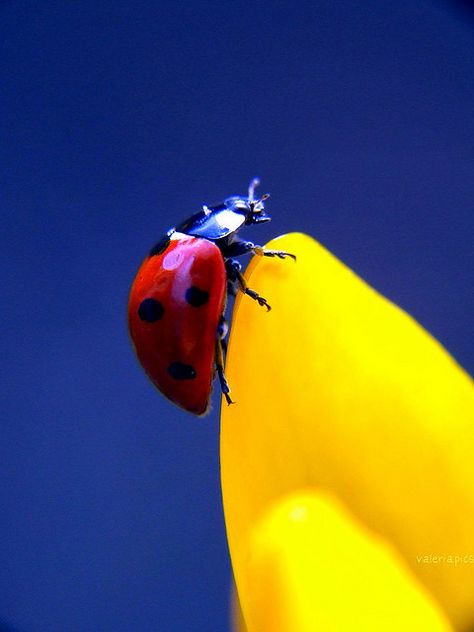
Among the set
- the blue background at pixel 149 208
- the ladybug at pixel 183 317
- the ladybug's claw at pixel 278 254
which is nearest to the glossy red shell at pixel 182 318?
the ladybug at pixel 183 317

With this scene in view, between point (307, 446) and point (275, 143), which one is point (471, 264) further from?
point (307, 446)

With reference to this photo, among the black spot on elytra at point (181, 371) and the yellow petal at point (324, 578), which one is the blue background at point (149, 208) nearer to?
the black spot on elytra at point (181, 371)

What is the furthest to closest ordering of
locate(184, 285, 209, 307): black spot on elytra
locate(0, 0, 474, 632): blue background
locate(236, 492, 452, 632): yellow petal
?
A: 1. locate(0, 0, 474, 632): blue background
2. locate(184, 285, 209, 307): black spot on elytra
3. locate(236, 492, 452, 632): yellow petal

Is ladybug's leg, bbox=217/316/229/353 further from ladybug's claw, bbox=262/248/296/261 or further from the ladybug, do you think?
ladybug's claw, bbox=262/248/296/261

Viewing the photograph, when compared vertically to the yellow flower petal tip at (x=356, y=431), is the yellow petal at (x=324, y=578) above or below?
below

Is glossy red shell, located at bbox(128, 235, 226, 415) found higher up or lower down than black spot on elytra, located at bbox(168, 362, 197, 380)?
higher up

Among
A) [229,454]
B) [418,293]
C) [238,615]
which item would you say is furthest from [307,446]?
[418,293]

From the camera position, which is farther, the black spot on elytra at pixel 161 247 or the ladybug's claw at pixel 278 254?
the black spot on elytra at pixel 161 247

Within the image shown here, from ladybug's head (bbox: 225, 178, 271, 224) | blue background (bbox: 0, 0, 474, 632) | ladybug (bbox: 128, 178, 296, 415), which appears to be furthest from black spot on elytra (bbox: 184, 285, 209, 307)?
blue background (bbox: 0, 0, 474, 632)
